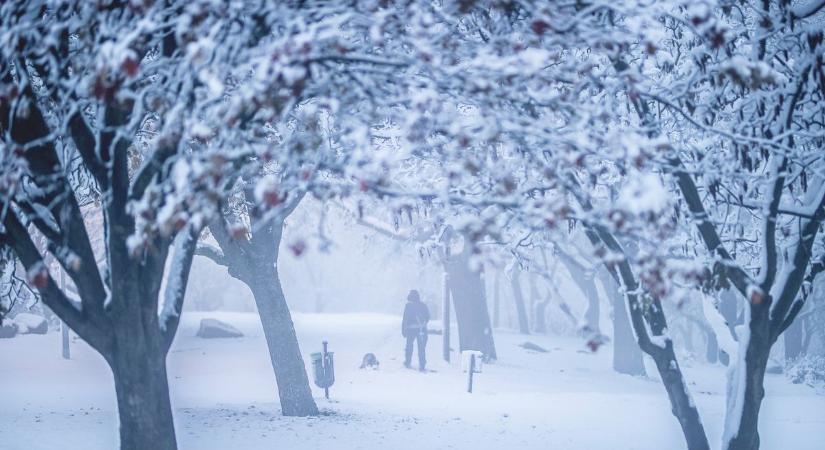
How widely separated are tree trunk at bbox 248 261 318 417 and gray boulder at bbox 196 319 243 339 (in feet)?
50.6

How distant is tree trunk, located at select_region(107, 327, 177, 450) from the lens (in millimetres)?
5277

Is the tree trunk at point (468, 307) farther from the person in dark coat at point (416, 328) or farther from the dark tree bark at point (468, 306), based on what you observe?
the person in dark coat at point (416, 328)

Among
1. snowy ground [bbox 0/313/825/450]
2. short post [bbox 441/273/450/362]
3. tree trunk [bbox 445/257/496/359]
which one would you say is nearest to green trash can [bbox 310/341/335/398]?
snowy ground [bbox 0/313/825/450]

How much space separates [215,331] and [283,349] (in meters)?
15.7

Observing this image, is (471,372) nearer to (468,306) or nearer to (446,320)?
(446,320)

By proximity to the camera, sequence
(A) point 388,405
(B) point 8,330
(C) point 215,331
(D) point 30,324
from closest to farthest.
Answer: (A) point 388,405, (B) point 8,330, (D) point 30,324, (C) point 215,331

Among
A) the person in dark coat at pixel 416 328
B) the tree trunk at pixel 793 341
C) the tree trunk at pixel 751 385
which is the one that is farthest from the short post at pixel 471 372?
the tree trunk at pixel 793 341

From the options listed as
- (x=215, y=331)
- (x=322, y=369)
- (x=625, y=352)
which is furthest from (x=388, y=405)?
(x=215, y=331)

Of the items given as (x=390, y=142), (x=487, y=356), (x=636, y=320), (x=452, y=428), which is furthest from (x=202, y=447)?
(x=487, y=356)

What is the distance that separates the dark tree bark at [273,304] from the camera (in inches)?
440

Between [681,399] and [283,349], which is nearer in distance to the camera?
[681,399]

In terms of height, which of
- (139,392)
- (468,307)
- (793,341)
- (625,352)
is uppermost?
(468,307)

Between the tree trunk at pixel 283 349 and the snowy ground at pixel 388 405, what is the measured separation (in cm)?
33

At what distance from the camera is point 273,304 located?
11.4 metres
